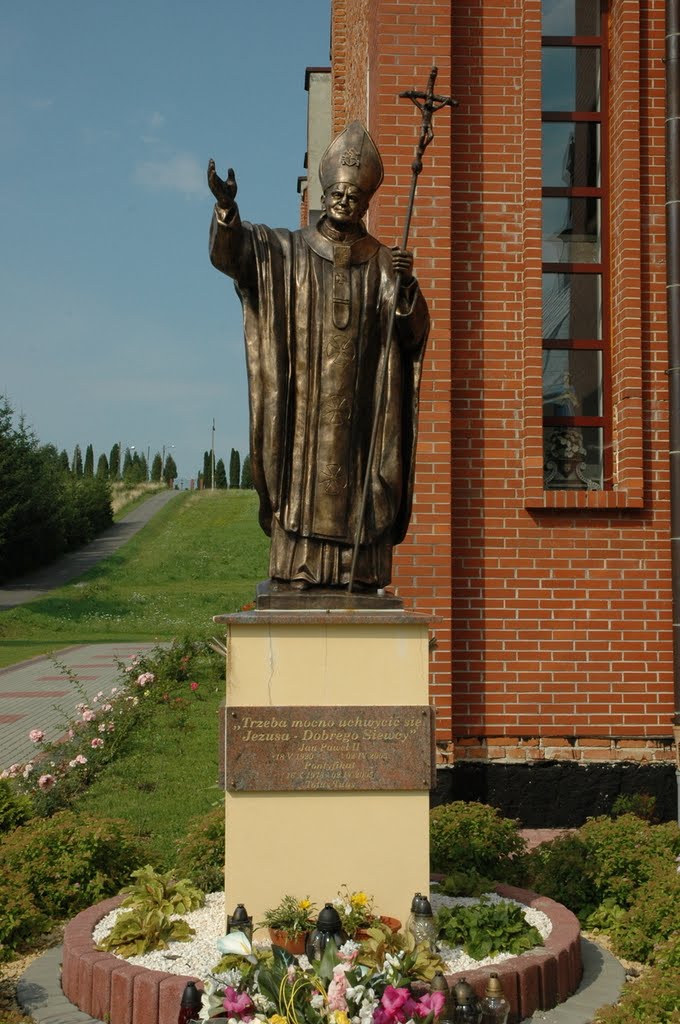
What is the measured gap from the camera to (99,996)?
14.9ft

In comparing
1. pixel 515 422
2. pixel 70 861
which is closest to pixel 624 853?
pixel 70 861

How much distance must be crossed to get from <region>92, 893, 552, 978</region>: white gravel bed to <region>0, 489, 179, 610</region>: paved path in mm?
28014

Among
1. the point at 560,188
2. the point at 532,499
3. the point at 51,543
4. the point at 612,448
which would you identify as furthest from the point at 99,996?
the point at 51,543

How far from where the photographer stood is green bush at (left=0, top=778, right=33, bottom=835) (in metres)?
7.09

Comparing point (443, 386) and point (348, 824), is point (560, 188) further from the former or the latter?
point (348, 824)

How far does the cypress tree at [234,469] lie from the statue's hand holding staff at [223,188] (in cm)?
8758

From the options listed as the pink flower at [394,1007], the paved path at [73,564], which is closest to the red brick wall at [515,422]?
the pink flower at [394,1007]

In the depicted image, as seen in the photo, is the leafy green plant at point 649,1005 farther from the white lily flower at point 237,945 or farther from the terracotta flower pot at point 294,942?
the white lily flower at point 237,945

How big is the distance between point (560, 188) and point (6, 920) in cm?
675

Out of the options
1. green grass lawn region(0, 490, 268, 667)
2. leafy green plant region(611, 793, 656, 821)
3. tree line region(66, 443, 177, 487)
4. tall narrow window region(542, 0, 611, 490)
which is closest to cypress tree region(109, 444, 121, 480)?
tree line region(66, 443, 177, 487)

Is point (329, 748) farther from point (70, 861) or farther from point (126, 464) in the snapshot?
point (126, 464)

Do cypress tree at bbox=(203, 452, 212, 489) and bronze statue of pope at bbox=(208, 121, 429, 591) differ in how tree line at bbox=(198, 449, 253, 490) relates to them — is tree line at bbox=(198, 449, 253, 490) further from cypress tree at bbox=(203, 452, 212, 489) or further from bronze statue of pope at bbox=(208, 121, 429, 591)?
bronze statue of pope at bbox=(208, 121, 429, 591)

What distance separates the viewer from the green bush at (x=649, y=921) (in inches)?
212

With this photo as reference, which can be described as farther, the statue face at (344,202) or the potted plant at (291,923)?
the statue face at (344,202)
